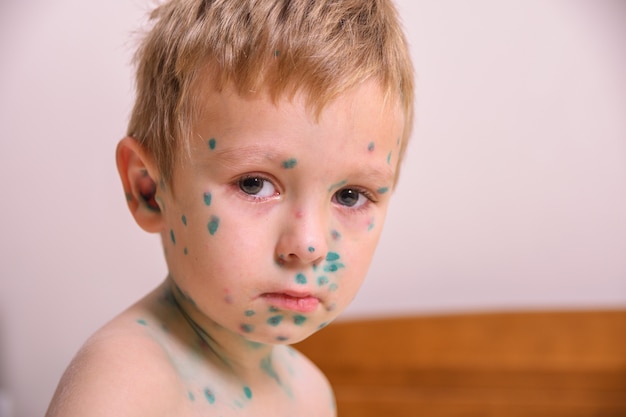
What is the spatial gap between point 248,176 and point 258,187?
1 centimetres

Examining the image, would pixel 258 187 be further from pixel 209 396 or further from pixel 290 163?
pixel 209 396

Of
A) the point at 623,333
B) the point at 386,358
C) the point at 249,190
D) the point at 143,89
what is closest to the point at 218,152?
the point at 249,190

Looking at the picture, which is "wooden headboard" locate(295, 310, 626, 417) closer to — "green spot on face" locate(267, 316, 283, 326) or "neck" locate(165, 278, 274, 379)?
"neck" locate(165, 278, 274, 379)

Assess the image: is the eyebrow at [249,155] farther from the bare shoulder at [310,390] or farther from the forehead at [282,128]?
the bare shoulder at [310,390]

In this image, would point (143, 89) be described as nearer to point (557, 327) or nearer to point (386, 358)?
point (386, 358)

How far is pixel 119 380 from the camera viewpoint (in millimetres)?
600

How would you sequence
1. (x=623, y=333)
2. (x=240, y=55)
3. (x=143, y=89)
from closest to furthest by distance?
(x=240, y=55)
(x=143, y=89)
(x=623, y=333)

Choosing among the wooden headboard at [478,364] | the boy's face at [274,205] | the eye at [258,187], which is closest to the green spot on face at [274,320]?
the boy's face at [274,205]

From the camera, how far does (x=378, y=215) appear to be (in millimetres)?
714

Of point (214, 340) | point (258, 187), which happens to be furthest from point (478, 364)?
point (258, 187)

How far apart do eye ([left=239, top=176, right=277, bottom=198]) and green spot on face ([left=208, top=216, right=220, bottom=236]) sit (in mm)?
34

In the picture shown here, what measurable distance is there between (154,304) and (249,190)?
17 cm

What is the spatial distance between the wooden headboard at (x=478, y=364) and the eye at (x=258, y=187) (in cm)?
85

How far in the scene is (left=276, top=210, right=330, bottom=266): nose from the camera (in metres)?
0.62
